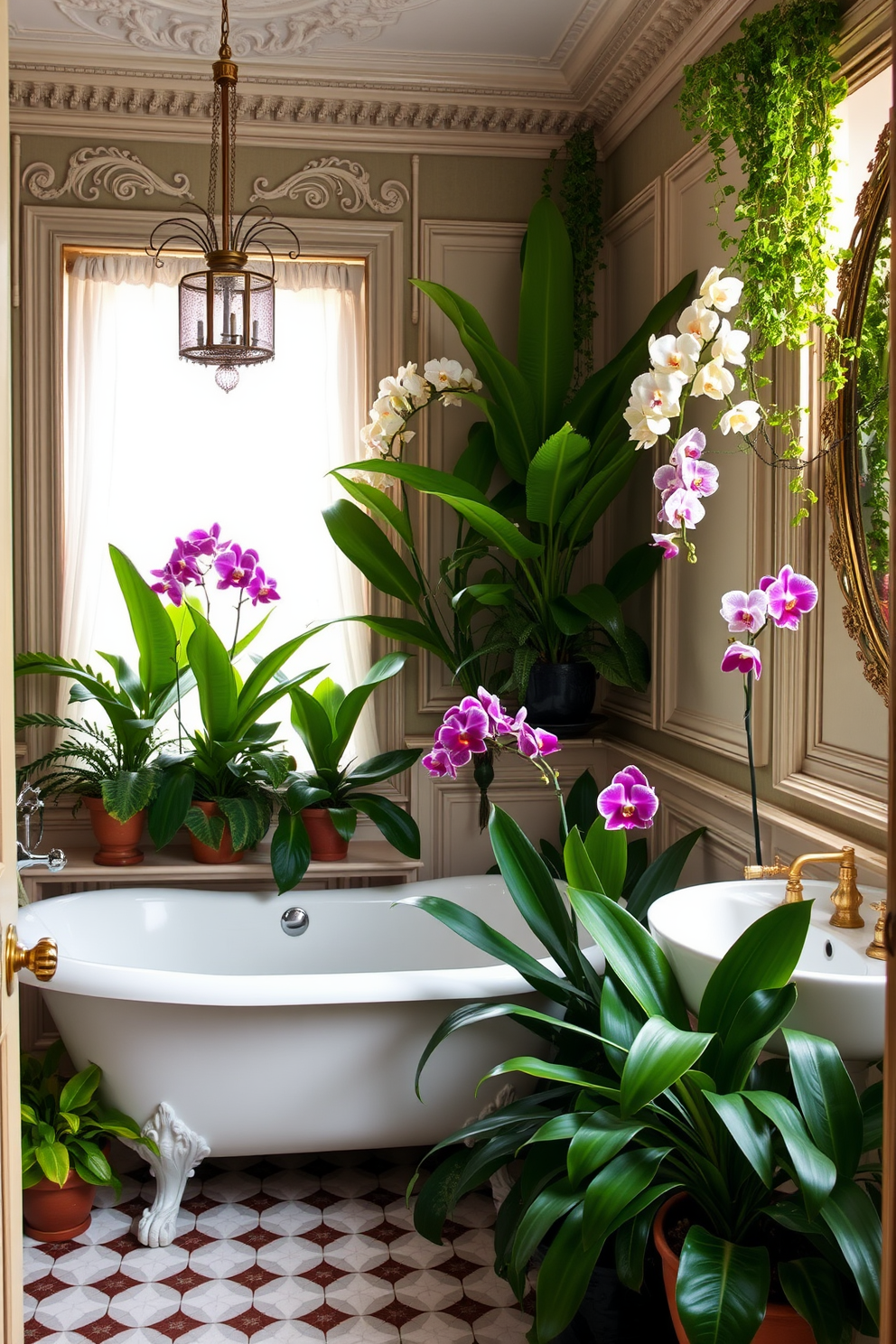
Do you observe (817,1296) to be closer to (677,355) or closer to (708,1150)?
(708,1150)

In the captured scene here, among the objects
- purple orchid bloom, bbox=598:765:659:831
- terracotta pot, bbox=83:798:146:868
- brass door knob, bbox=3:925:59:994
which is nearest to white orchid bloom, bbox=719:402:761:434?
purple orchid bloom, bbox=598:765:659:831

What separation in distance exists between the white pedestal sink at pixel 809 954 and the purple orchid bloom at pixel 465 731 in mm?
425

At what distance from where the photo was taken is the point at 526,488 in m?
2.82

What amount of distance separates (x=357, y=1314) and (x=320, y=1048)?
1.56ft

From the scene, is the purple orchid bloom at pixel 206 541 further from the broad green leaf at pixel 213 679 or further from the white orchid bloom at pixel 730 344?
the white orchid bloom at pixel 730 344

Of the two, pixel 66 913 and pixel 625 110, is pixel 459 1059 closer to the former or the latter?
pixel 66 913

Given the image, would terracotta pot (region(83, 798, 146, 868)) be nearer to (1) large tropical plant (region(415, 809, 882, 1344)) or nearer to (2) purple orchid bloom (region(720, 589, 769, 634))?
(1) large tropical plant (region(415, 809, 882, 1344))

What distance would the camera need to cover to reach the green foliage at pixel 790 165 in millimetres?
1920

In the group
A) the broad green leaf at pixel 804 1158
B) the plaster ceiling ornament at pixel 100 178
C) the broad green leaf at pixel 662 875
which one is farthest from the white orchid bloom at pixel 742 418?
the plaster ceiling ornament at pixel 100 178

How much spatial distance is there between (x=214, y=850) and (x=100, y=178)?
1850mm

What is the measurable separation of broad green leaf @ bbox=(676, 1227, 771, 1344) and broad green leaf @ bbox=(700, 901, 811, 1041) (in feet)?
0.89

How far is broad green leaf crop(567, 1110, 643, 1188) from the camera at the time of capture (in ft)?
4.80

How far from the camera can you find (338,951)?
294 centimetres

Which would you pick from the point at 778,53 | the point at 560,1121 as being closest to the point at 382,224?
the point at 778,53
